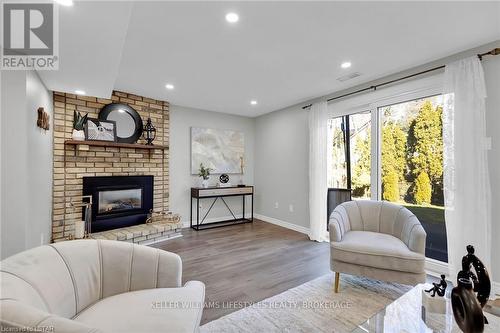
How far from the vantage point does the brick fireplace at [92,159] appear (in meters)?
3.28

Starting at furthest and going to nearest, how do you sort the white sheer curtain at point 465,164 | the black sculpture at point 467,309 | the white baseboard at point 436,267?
the white baseboard at point 436,267, the white sheer curtain at point 465,164, the black sculpture at point 467,309

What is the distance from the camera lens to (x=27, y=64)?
2020mm

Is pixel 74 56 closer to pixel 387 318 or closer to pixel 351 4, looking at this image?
pixel 351 4

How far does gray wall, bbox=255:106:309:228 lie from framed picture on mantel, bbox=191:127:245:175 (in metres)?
0.52

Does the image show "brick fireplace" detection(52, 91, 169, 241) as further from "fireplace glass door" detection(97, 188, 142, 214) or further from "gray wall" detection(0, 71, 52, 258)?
"gray wall" detection(0, 71, 52, 258)

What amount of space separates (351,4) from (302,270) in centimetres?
264

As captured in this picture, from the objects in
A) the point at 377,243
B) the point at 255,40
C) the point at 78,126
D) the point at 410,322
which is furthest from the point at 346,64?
the point at 78,126

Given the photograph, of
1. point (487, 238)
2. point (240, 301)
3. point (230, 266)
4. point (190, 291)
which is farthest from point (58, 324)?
point (487, 238)

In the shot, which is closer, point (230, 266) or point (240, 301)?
point (240, 301)

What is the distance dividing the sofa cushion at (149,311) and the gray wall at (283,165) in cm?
326

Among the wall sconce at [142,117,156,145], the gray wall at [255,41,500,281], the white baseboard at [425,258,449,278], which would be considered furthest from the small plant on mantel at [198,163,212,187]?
the white baseboard at [425,258,449,278]

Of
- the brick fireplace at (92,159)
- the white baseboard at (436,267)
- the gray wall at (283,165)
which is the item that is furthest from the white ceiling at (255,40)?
the white baseboard at (436,267)

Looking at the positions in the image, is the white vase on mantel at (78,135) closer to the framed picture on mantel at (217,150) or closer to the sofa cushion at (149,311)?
the framed picture on mantel at (217,150)

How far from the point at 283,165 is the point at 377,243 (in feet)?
8.86
